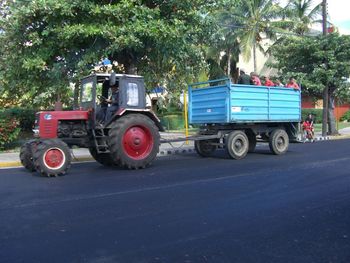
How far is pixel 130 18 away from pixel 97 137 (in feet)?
16.6

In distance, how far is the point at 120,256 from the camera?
17.7ft

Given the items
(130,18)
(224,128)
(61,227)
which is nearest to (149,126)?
(224,128)

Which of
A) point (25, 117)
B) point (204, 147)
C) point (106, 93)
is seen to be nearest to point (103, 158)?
point (106, 93)

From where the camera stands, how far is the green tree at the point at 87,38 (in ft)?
49.3

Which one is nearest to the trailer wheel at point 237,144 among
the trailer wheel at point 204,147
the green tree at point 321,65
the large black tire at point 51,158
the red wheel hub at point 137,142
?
the trailer wheel at point 204,147

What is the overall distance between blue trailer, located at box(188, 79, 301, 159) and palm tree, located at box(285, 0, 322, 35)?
25042 millimetres

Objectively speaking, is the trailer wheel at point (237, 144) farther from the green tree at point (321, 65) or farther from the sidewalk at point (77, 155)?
the green tree at point (321, 65)

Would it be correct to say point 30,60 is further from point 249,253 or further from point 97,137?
point 249,253

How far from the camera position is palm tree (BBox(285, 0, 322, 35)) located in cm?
4003

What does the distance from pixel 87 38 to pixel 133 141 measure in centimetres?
535

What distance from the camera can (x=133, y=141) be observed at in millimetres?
12430

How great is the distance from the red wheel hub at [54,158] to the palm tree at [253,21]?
26796 millimetres

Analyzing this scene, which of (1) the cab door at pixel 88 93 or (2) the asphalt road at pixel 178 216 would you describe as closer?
(2) the asphalt road at pixel 178 216

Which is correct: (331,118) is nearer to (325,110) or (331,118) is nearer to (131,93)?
(325,110)
